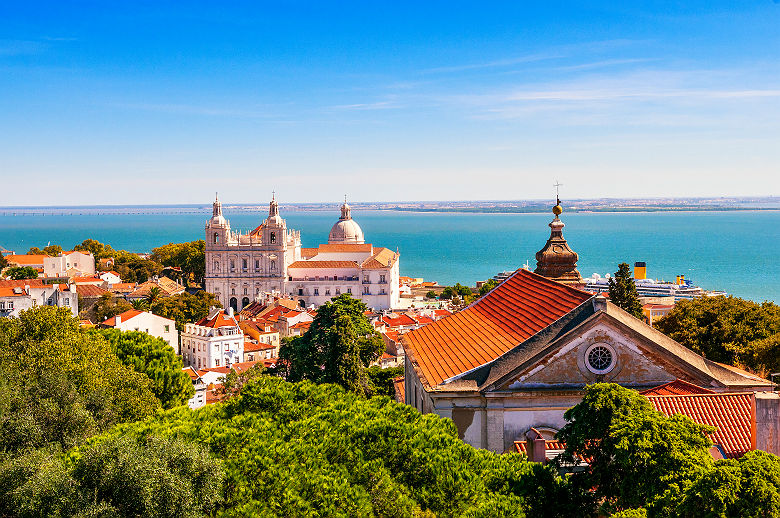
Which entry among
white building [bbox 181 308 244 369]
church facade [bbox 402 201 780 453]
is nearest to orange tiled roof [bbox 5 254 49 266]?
white building [bbox 181 308 244 369]

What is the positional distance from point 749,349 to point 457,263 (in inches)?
5248

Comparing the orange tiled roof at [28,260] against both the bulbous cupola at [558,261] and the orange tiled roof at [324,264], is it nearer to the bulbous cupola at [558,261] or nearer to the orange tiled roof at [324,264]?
the orange tiled roof at [324,264]

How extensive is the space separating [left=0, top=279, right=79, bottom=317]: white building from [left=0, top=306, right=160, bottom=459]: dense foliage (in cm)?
3226

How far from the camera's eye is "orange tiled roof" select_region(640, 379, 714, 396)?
44.4 ft

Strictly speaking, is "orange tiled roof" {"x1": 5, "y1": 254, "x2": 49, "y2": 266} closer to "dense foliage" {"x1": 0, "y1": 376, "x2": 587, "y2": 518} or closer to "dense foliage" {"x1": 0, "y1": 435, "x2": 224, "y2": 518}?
"dense foliage" {"x1": 0, "y1": 376, "x2": 587, "y2": 518}

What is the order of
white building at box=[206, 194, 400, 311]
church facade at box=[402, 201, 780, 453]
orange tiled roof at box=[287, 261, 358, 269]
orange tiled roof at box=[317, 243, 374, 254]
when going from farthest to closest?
orange tiled roof at box=[317, 243, 374, 254], orange tiled roof at box=[287, 261, 358, 269], white building at box=[206, 194, 400, 311], church facade at box=[402, 201, 780, 453]

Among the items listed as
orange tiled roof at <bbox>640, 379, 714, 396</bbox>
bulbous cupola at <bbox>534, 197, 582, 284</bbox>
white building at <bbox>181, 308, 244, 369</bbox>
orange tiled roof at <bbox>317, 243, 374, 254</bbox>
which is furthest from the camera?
orange tiled roof at <bbox>317, 243, 374, 254</bbox>

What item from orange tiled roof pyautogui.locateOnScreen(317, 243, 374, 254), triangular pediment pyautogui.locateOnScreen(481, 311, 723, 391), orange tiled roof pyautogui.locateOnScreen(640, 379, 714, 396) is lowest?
orange tiled roof pyautogui.locateOnScreen(317, 243, 374, 254)

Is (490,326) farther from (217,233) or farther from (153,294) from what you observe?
(217,233)

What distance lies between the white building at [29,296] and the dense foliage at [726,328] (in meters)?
41.9

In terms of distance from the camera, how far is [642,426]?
32.5 ft

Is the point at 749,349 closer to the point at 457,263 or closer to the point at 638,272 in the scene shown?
the point at 638,272

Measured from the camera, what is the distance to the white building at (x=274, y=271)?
287 feet

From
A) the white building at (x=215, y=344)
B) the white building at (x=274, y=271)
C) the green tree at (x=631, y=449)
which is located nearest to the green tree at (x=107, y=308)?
the white building at (x=215, y=344)
